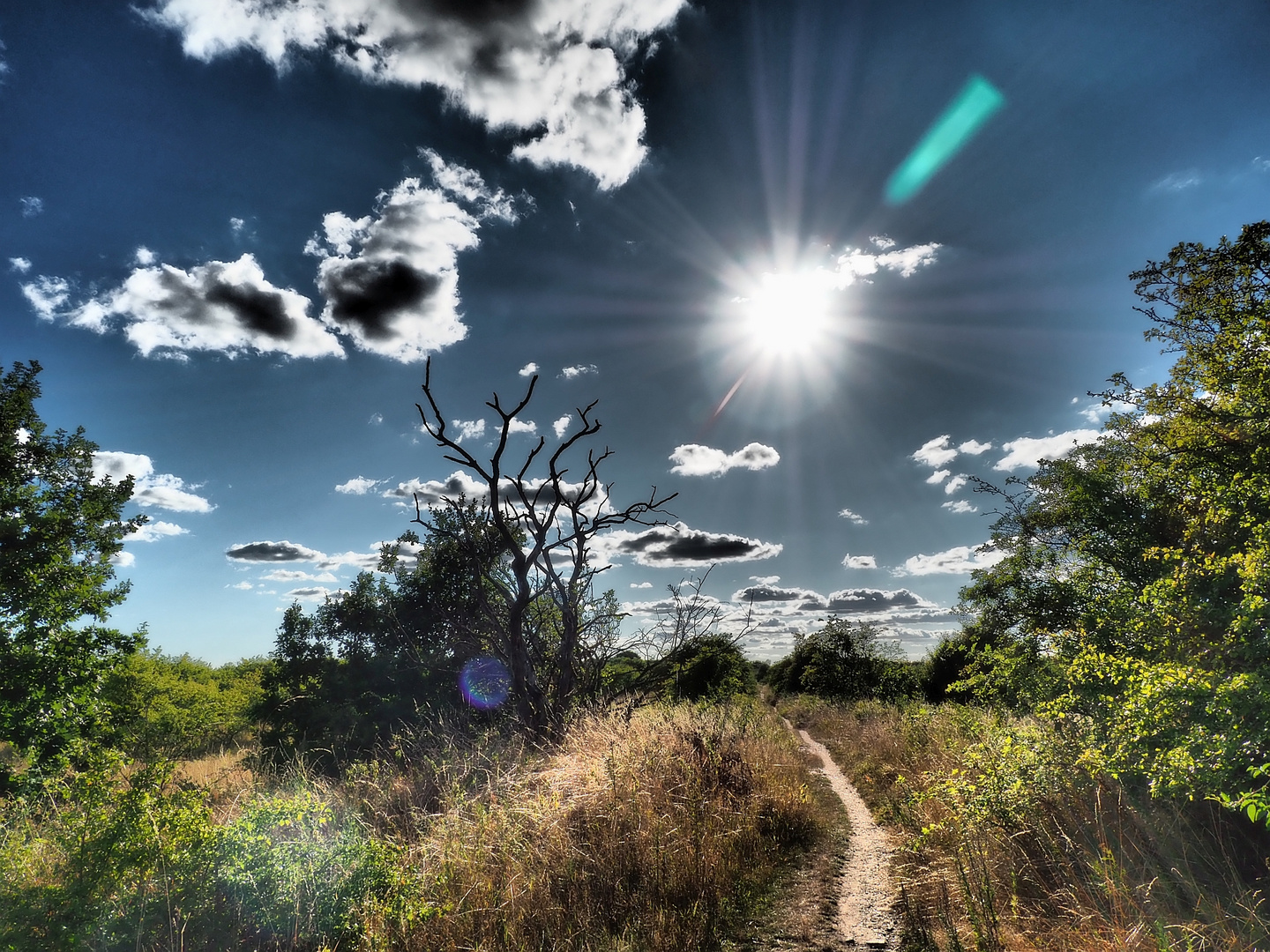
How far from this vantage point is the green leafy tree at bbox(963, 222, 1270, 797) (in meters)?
3.52

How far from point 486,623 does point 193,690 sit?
25.8 m

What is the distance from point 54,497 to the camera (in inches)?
629

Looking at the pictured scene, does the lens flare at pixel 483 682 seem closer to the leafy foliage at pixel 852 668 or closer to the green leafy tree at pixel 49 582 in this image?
Result: the green leafy tree at pixel 49 582

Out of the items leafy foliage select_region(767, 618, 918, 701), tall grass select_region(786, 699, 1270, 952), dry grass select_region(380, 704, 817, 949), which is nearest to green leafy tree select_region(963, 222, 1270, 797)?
tall grass select_region(786, 699, 1270, 952)

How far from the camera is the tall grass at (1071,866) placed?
3.72 meters

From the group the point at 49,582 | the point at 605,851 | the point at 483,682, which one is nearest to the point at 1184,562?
the point at 605,851

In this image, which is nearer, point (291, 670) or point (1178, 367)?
point (1178, 367)

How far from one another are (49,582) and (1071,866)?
23336mm

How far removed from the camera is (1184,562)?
4.13 metres

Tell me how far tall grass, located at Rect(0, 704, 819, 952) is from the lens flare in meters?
5.15

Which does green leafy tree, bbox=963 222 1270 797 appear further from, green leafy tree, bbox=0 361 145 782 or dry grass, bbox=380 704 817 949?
green leafy tree, bbox=0 361 145 782

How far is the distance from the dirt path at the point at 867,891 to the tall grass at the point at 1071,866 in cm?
21

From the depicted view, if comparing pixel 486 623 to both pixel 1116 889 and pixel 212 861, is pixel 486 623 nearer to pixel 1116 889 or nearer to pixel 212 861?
pixel 212 861

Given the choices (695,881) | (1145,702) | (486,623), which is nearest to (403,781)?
(486,623)
